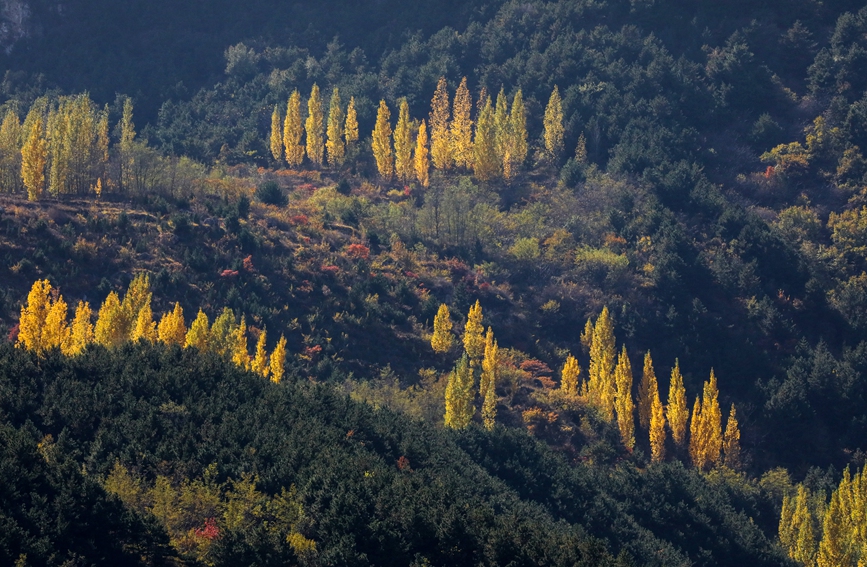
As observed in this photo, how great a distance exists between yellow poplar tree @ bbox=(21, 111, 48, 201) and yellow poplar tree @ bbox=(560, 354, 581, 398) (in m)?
38.9

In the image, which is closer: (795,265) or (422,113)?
(795,265)

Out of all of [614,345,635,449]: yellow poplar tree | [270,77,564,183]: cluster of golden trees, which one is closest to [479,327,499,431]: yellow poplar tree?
[614,345,635,449]: yellow poplar tree

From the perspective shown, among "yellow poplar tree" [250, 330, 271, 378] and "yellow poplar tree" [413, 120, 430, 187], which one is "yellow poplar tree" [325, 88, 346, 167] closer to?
"yellow poplar tree" [413, 120, 430, 187]

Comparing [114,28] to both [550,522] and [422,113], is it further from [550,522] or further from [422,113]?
[550,522]

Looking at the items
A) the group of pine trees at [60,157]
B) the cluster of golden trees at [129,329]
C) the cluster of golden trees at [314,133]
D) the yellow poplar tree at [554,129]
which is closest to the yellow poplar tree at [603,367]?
the cluster of golden trees at [129,329]

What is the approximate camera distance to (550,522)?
173 ft

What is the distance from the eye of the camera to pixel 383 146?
100m

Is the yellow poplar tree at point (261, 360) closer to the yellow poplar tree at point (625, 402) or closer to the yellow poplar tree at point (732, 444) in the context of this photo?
the yellow poplar tree at point (625, 402)

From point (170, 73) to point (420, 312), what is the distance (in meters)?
57.5

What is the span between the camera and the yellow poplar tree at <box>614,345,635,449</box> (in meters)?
71.6


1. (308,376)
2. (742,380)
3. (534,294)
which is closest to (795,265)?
(742,380)

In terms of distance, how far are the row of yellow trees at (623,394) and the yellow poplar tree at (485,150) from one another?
2384cm

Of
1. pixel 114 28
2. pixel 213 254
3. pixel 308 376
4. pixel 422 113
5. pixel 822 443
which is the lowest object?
pixel 822 443

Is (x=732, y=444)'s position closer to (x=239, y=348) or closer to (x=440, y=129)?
(x=239, y=348)
